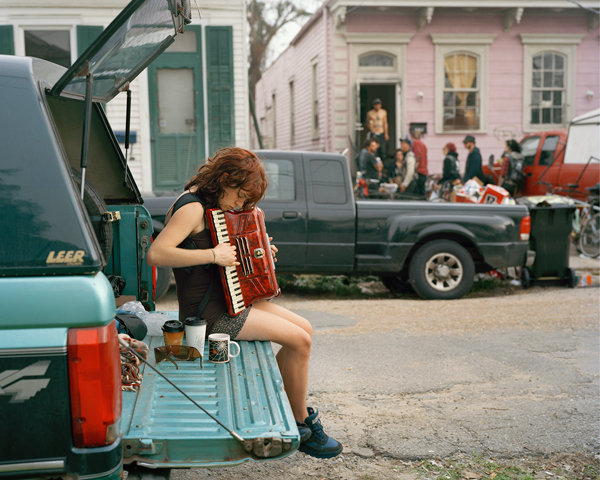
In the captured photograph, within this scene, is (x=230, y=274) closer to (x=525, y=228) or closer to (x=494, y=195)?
(x=525, y=228)

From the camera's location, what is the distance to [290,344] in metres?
3.27

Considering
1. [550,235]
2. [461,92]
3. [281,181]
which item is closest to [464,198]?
[550,235]

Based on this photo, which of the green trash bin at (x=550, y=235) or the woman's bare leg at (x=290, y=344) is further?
the green trash bin at (x=550, y=235)

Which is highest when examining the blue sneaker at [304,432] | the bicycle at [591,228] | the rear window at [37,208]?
the rear window at [37,208]

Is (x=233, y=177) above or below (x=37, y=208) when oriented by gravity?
above

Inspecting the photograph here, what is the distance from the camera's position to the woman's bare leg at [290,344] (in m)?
3.27

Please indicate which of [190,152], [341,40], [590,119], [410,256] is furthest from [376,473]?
[341,40]

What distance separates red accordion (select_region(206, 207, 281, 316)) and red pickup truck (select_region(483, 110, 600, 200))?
10778 millimetres

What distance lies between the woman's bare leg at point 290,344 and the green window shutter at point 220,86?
9426 mm

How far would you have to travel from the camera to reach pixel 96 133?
376 centimetres

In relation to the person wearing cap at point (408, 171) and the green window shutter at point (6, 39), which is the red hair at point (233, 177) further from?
the person wearing cap at point (408, 171)

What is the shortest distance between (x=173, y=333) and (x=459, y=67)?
1474cm

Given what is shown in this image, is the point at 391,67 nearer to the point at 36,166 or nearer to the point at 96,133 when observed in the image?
the point at 96,133

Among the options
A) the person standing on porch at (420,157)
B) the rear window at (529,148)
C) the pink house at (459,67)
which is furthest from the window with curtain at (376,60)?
the rear window at (529,148)
